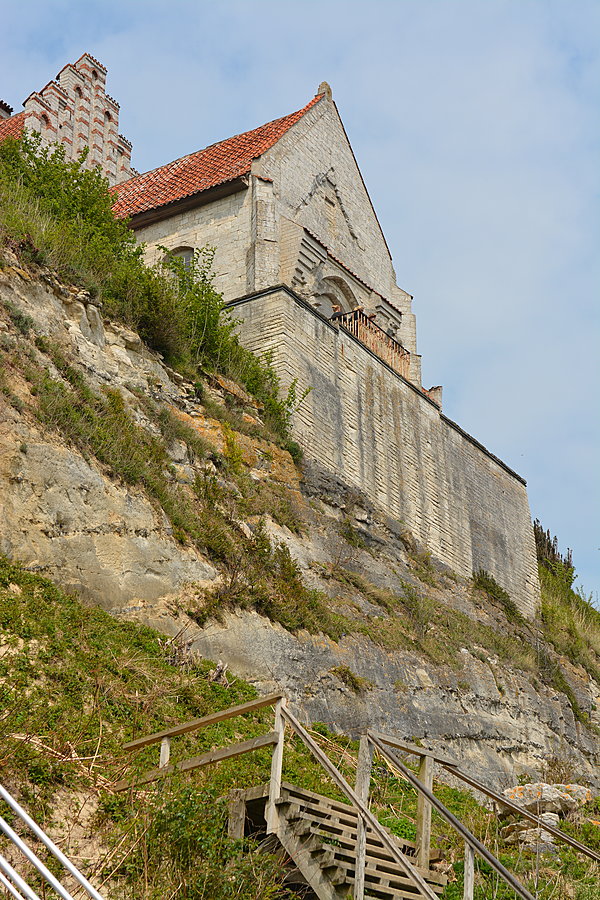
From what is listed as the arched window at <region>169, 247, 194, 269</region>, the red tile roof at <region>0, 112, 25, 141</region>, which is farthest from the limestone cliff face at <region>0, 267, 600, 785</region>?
the red tile roof at <region>0, 112, 25, 141</region>

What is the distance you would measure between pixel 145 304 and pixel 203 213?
301 inches

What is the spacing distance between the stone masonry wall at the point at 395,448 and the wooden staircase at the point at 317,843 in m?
12.3

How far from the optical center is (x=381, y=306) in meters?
28.3

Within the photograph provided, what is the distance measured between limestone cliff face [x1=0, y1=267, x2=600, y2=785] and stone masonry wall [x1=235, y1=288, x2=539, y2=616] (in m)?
0.97

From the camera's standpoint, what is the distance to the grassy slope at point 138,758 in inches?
329

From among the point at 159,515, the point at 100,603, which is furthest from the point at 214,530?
the point at 100,603

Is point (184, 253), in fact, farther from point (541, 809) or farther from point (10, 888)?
point (10, 888)

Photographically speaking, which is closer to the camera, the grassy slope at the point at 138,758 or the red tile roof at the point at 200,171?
the grassy slope at the point at 138,758

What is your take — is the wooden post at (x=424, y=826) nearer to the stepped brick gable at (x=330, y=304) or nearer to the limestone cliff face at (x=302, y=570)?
the limestone cliff face at (x=302, y=570)

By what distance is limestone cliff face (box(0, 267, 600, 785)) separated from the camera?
45.7 feet

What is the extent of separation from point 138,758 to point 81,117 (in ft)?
80.0

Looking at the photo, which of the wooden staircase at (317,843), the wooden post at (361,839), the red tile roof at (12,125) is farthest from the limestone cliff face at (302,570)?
the red tile roof at (12,125)

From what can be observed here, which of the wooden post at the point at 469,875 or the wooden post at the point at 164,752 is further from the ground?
the wooden post at the point at 164,752

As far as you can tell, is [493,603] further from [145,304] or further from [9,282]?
[9,282]
